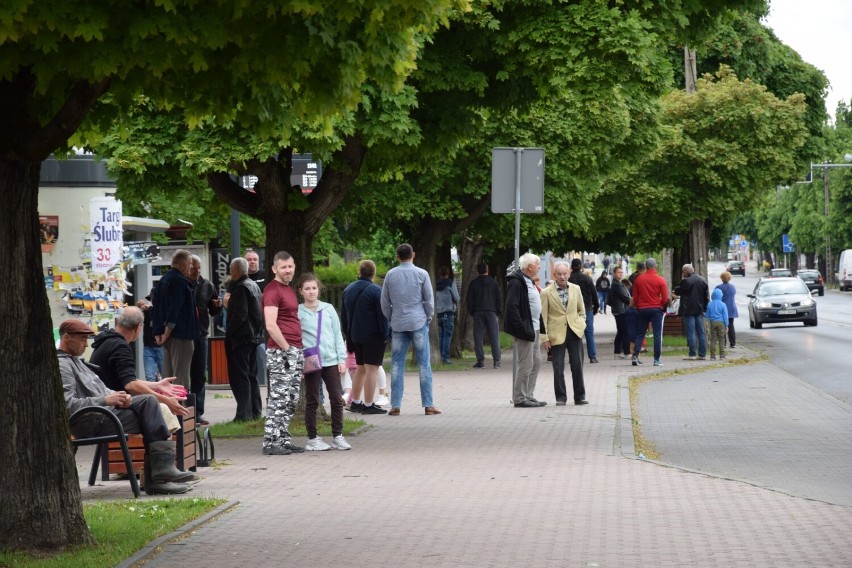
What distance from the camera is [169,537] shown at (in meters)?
8.30

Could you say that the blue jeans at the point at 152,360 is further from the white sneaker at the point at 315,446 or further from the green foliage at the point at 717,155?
the green foliage at the point at 717,155

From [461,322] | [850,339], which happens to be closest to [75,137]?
[461,322]

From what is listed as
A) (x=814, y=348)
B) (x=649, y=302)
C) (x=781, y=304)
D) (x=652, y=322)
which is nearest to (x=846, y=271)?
(x=781, y=304)

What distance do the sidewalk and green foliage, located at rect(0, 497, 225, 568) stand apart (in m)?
0.20

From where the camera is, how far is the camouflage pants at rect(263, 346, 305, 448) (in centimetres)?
1313

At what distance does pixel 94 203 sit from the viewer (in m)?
17.7

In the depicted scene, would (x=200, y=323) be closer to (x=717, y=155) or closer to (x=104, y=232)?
(x=104, y=232)

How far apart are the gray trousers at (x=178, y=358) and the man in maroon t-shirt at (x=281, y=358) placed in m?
2.62

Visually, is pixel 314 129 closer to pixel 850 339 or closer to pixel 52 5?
pixel 52 5

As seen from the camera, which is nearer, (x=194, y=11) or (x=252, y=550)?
(x=194, y=11)

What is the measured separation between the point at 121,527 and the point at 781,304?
37569 mm

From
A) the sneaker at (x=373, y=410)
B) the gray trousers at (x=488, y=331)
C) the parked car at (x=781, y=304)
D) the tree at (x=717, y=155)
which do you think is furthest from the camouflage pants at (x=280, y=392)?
the parked car at (x=781, y=304)

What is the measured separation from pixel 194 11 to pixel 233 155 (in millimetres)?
7976

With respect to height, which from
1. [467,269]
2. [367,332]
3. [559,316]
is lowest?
[367,332]
